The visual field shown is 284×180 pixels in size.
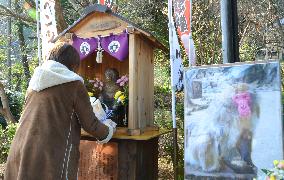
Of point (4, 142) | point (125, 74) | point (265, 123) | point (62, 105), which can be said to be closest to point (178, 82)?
point (125, 74)

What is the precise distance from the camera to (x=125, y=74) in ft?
16.5

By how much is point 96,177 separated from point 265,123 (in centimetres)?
212

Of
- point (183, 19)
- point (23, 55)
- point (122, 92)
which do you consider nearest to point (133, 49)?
point (122, 92)

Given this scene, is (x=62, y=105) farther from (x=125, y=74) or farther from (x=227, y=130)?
(x=125, y=74)

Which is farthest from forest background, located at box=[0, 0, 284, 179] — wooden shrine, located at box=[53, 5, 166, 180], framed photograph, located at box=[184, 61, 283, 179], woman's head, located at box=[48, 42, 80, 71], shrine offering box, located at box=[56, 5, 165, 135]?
woman's head, located at box=[48, 42, 80, 71]

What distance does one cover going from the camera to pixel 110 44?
442 centimetres

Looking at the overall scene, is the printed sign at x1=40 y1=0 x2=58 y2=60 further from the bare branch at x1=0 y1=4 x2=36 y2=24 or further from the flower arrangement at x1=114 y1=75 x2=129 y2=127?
the bare branch at x1=0 y1=4 x2=36 y2=24

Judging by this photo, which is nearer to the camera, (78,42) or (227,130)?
(227,130)

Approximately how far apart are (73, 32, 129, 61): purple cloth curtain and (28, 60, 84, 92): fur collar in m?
1.25

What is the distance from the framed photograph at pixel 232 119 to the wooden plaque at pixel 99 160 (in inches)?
40.6

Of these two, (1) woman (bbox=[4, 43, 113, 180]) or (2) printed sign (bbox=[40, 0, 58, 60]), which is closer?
(1) woman (bbox=[4, 43, 113, 180])

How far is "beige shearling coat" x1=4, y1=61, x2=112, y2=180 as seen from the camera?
3.05 meters

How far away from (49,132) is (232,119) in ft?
5.35

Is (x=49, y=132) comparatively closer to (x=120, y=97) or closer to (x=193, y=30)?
(x=120, y=97)
